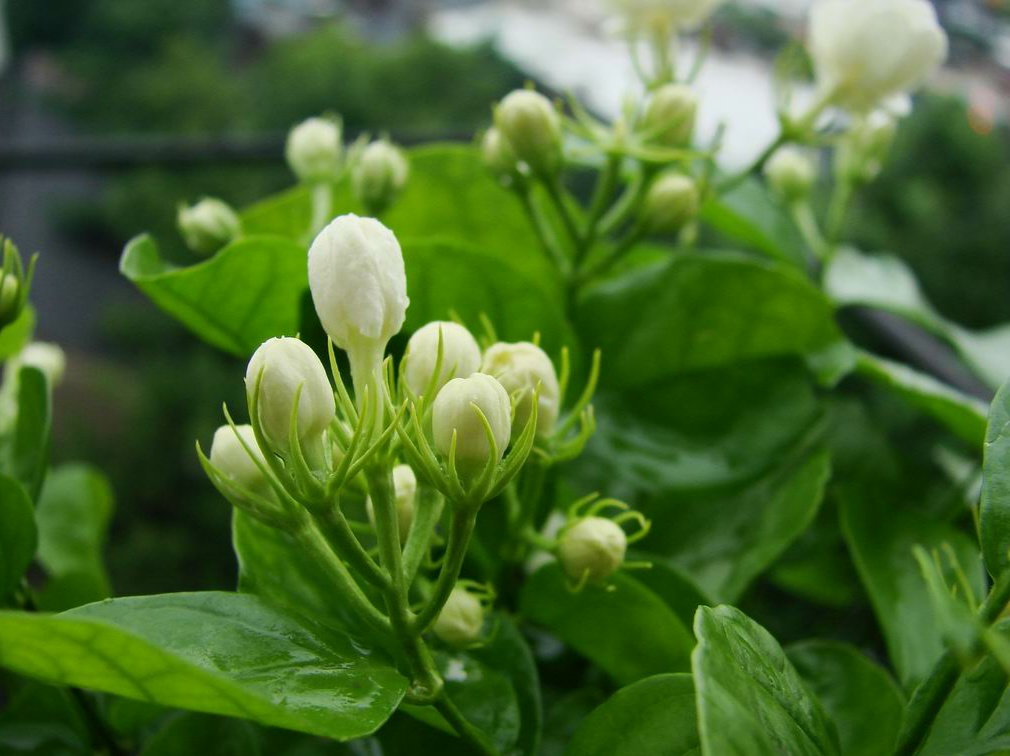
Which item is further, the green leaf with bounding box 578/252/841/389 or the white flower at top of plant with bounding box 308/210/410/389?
the green leaf with bounding box 578/252/841/389

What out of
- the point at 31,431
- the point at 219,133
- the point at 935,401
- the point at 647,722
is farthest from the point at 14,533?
the point at 219,133

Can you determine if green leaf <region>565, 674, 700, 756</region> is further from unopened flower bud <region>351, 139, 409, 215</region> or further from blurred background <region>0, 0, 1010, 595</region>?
blurred background <region>0, 0, 1010, 595</region>

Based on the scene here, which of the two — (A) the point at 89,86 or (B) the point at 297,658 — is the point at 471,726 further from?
(A) the point at 89,86

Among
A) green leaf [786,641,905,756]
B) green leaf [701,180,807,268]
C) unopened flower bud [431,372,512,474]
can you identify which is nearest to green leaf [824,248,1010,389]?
green leaf [701,180,807,268]

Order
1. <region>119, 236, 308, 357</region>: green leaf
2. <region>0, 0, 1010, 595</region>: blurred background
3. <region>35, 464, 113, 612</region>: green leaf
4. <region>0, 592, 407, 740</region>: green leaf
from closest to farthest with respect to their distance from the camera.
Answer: <region>0, 592, 407, 740</region>: green leaf < <region>119, 236, 308, 357</region>: green leaf < <region>35, 464, 113, 612</region>: green leaf < <region>0, 0, 1010, 595</region>: blurred background

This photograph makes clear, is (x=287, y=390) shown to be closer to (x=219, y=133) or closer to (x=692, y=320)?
(x=692, y=320)

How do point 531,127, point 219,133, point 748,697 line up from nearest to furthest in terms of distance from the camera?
point 748,697 → point 531,127 → point 219,133

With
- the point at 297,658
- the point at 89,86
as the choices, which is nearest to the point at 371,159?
the point at 297,658
